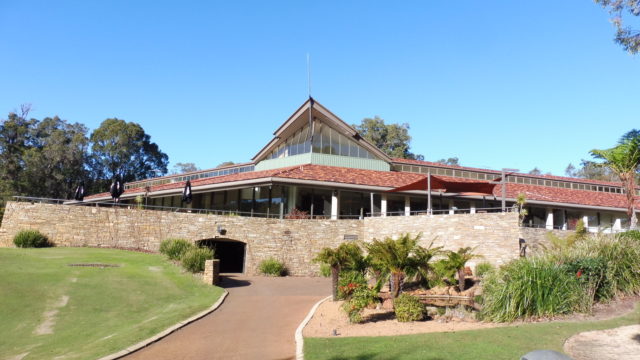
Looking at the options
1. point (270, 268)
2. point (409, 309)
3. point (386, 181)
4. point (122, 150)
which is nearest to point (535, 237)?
point (386, 181)

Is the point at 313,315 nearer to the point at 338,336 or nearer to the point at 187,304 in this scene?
the point at 338,336

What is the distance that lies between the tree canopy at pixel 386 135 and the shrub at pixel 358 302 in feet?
156

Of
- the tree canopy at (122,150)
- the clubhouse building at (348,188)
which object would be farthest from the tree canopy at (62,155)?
the clubhouse building at (348,188)

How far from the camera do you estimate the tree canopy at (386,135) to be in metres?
60.2

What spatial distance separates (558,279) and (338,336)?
583 cm

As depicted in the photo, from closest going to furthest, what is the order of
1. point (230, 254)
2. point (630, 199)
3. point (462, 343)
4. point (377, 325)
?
1. point (462, 343)
2. point (377, 325)
3. point (630, 199)
4. point (230, 254)

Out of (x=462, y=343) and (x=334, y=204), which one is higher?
(x=334, y=204)

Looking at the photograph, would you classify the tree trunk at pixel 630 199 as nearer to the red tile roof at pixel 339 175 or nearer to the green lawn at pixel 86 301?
the red tile roof at pixel 339 175

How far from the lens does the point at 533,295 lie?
11.4m

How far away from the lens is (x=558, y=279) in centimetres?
1168

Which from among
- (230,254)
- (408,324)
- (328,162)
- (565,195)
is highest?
(328,162)

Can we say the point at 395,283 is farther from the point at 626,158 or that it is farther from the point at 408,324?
the point at 626,158

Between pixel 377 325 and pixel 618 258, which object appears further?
pixel 618 258

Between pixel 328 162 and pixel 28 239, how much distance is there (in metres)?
18.8
